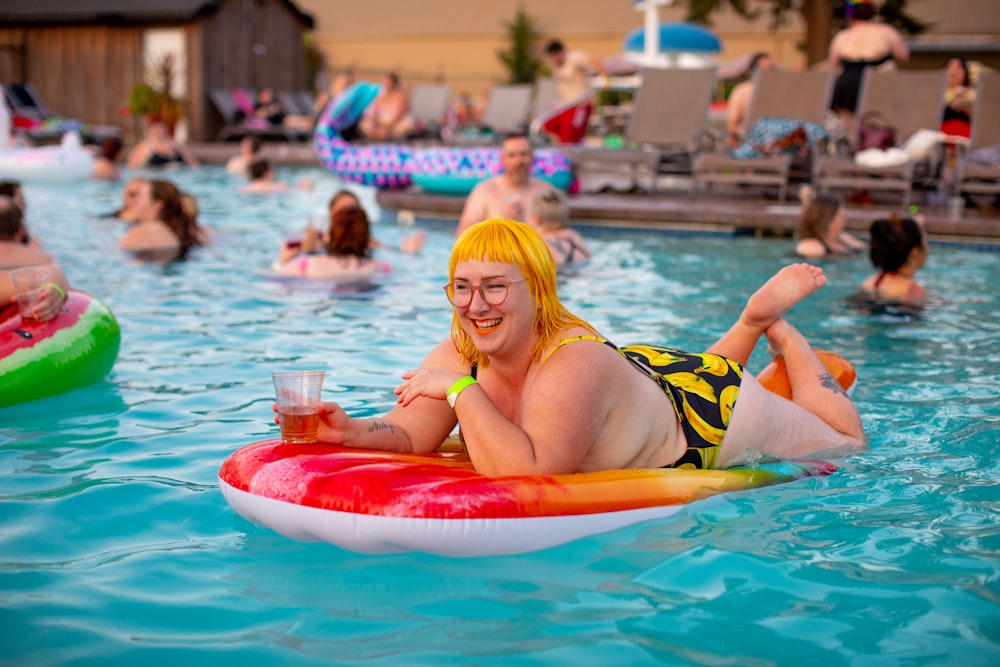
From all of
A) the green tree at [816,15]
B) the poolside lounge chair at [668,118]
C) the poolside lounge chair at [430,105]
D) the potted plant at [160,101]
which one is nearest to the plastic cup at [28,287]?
the poolside lounge chair at [668,118]

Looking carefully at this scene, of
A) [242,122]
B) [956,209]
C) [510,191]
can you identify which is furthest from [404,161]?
[242,122]

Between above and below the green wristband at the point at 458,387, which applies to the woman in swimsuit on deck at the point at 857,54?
above

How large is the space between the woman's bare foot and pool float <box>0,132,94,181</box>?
13.3 meters

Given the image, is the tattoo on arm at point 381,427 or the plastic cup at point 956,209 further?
the plastic cup at point 956,209

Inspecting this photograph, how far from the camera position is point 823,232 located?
874cm

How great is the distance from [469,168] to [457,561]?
899 cm

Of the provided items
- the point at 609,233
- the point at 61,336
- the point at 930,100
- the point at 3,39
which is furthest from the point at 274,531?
the point at 3,39

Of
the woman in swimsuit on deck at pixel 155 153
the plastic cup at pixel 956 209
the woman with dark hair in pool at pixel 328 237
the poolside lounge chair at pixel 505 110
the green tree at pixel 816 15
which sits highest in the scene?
the green tree at pixel 816 15

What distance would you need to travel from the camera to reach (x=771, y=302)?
13.0 feet

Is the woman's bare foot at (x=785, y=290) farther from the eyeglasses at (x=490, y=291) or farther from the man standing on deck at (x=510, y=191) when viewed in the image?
the man standing on deck at (x=510, y=191)

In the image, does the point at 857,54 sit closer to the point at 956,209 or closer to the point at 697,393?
the point at 956,209

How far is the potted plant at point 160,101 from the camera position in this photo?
22406 millimetres

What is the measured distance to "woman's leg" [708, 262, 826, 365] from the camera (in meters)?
3.92

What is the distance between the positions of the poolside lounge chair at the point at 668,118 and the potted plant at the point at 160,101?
12613 mm
